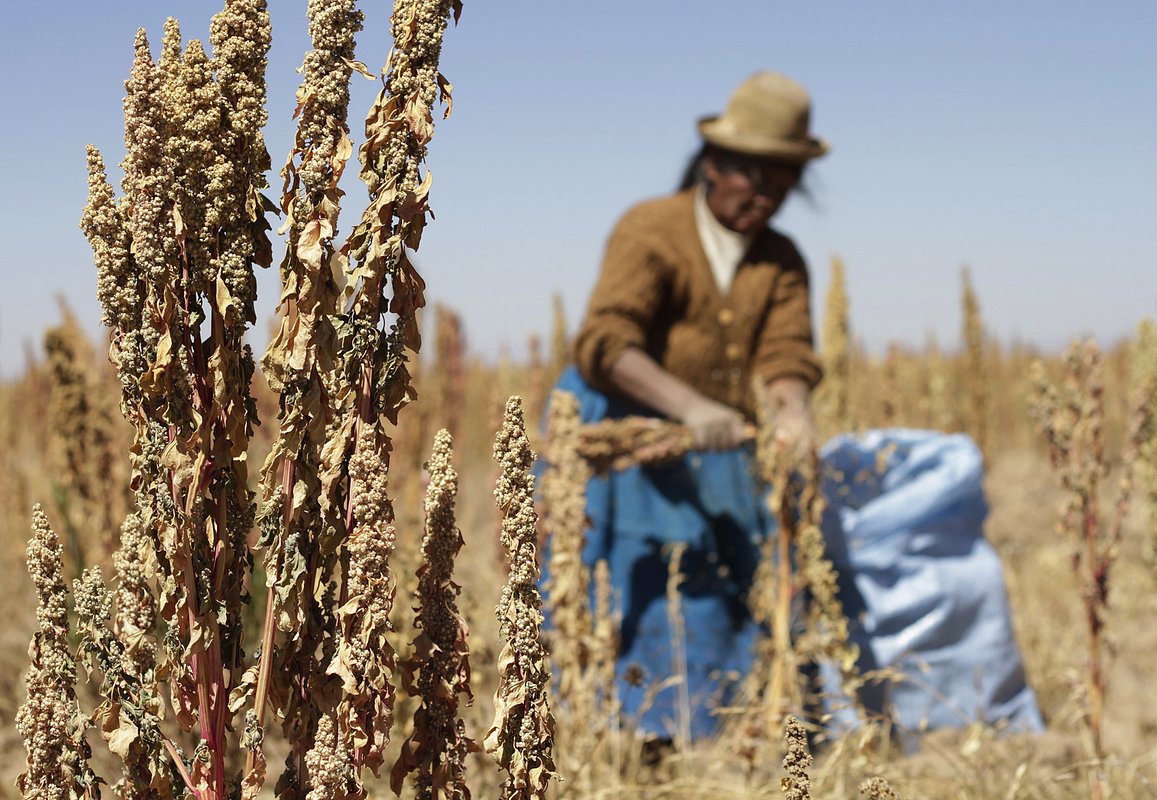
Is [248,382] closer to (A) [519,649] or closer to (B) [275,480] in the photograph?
(B) [275,480]

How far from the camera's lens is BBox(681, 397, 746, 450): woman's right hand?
2.84m

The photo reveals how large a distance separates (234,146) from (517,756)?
0.69 m

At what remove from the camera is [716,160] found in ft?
10.5

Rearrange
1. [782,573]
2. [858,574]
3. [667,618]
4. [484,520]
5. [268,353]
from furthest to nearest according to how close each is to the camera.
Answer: [484,520], [858,574], [667,618], [782,573], [268,353]

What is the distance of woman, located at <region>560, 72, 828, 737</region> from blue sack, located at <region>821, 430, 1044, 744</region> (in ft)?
1.29

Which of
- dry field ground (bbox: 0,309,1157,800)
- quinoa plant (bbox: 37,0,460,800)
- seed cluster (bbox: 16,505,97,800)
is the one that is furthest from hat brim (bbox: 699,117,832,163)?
seed cluster (bbox: 16,505,97,800)

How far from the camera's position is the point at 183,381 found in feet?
3.54

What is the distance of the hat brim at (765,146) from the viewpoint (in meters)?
3.03

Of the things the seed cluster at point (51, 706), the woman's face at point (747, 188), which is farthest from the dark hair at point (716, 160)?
the seed cluster at point (51, 706)

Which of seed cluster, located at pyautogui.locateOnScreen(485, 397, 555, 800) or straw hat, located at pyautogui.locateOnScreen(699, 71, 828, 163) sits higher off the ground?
straw hat, located at pyautogui.locateOnScreen(699, 71, 828, 163)

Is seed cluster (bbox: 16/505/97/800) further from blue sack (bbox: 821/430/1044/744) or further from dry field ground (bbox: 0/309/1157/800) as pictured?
blue sack (bbox: 821/430/1044/744)

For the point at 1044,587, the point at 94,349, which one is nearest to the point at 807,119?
the point at 1044,587

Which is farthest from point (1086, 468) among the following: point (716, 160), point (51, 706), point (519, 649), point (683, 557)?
point (51, 706)

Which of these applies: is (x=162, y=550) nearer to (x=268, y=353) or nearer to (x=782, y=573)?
(x=268, y=353)
